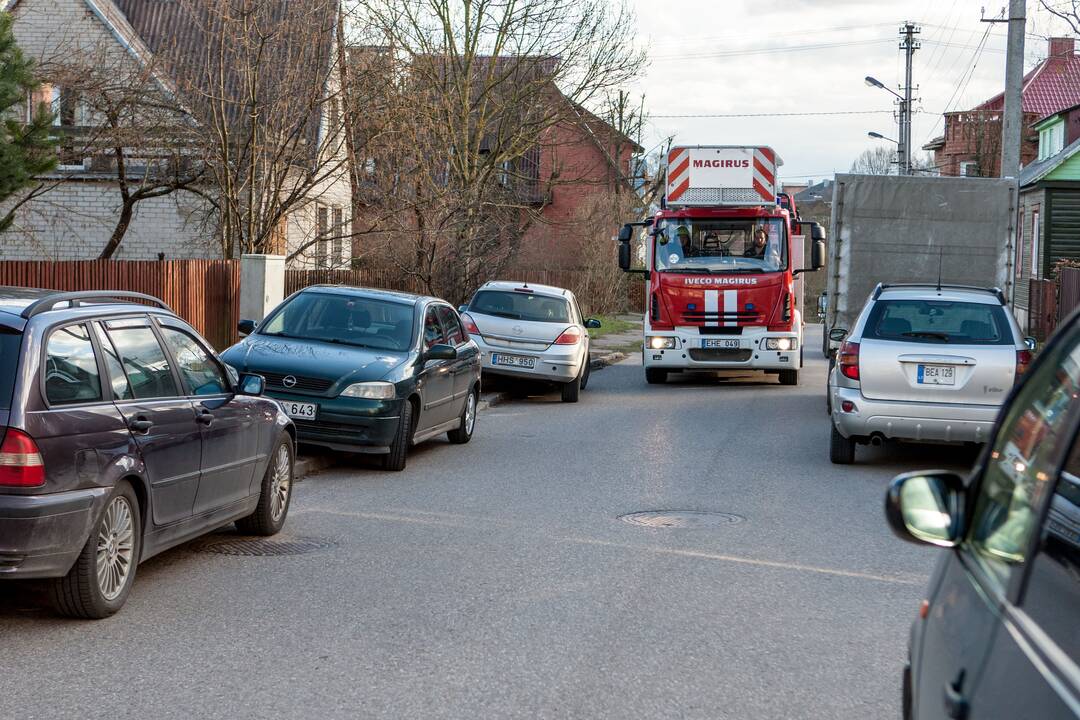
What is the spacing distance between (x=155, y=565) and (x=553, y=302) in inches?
506

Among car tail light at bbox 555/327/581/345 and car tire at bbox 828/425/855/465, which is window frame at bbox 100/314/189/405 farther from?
car tail light at bbox 555/327/581/345

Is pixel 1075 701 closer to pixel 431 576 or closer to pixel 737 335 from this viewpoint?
pixel 431 576

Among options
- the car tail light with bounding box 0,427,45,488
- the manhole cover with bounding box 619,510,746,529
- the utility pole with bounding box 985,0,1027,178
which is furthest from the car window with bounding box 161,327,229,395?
the utility pole with bounding box 985,0,1027,178

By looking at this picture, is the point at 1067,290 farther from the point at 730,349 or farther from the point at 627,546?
the point at 627,546

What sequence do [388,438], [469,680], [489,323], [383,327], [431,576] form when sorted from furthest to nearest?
[489,323]
[383,327]
[388,438]
[431,576]
[469,680]

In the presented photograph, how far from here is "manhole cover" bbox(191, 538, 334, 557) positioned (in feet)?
27.4

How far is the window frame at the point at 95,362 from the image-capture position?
621 centimetres

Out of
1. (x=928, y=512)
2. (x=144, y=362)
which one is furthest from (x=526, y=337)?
(x=928, y=512)

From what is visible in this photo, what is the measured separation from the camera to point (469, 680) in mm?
5594

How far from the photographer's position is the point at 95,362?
265 inches

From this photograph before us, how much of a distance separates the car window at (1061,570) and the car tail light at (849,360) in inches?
405

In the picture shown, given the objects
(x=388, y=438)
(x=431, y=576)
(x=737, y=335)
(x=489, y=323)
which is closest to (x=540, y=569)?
(x=431, y=576)

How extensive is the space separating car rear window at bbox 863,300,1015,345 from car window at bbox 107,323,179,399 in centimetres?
741

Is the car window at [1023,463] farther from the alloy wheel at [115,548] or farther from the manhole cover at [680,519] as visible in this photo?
the manhole cover at [680,519]
